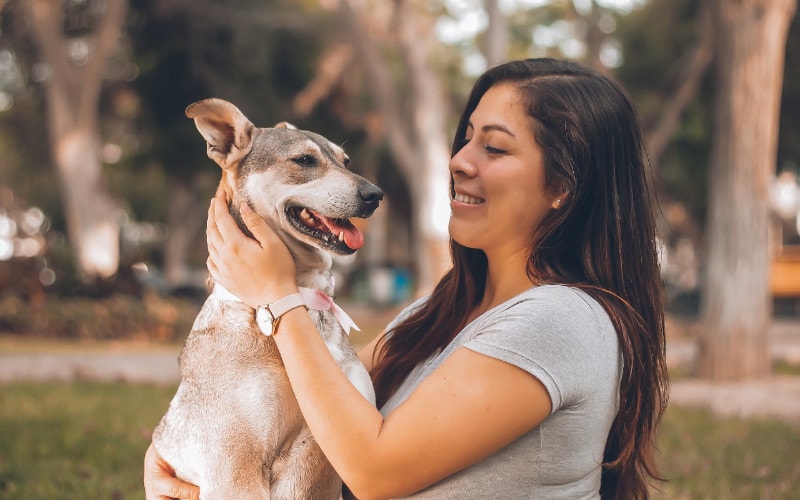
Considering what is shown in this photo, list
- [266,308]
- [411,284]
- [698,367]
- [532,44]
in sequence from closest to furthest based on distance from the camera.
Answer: [266,308] → [698,367] → [532,44] → [411,284]

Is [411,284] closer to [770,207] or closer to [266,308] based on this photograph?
[770,207]

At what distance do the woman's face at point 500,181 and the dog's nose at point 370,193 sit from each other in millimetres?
286

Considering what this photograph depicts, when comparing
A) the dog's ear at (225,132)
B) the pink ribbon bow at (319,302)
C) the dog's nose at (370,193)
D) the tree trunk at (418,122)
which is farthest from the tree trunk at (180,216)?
the pink ribbon bow at (319,302)

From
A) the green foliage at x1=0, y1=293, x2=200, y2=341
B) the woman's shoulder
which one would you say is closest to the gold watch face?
the woman's shoulder

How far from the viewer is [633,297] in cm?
245

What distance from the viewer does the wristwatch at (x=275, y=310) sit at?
7.33 feet

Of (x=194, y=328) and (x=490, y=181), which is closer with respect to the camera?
(x=490, y=181)

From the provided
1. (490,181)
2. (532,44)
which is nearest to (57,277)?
(532,44)

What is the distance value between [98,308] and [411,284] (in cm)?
1631

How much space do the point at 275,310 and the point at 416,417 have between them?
513 mm

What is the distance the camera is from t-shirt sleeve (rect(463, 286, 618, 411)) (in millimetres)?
2031

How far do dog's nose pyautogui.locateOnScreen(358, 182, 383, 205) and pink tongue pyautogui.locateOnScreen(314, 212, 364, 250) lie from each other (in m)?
0.11

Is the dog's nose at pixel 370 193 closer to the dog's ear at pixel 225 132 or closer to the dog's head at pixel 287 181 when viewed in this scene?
the dog's head at pixel 287 181

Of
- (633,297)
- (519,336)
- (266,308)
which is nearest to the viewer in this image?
(519,336)
